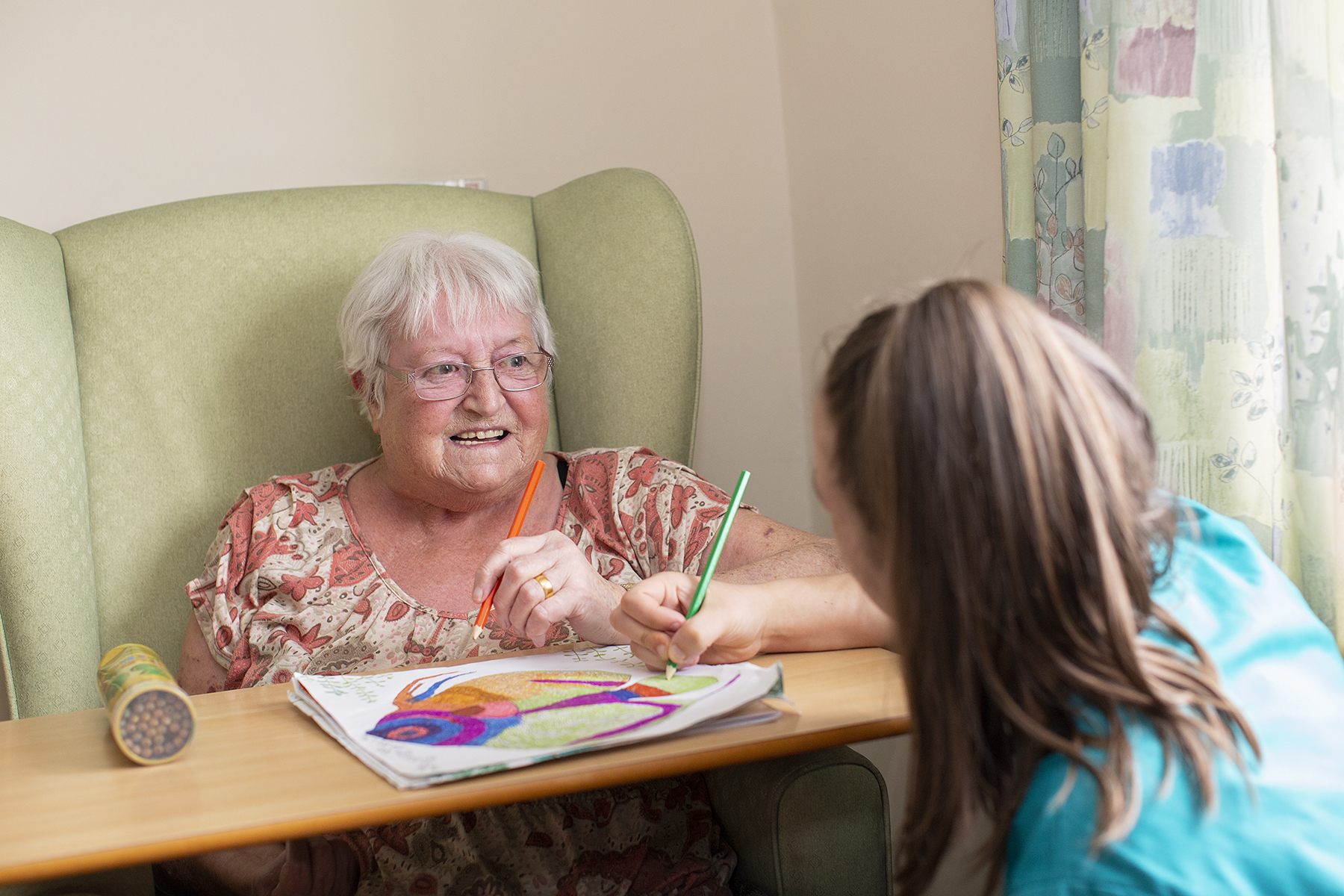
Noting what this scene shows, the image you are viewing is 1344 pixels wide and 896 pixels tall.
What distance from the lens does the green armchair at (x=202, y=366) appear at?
1400 mm

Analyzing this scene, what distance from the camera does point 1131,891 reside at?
524mm

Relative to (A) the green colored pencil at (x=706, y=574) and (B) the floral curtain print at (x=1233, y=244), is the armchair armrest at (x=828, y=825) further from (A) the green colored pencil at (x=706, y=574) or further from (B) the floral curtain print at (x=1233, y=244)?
(B) the floral curtain print at (x=1233, y=244)

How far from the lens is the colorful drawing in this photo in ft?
2.71

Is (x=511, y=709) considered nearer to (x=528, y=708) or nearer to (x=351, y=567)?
(x=528, y=708)

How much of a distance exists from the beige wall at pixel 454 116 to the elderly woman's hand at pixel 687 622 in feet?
2.83

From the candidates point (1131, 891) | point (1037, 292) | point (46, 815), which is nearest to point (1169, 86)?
point (1037, 292)

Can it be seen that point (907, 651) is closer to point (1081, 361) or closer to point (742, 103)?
point (1081, 361)

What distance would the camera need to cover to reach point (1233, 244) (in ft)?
3.20

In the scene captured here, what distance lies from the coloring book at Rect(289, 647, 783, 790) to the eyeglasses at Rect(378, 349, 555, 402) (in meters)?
0.45

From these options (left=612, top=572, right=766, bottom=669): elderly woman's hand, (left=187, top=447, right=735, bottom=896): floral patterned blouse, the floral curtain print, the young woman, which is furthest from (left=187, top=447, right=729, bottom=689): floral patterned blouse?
the young woman

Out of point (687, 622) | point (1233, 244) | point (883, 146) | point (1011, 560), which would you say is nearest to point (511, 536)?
point (687, 622)

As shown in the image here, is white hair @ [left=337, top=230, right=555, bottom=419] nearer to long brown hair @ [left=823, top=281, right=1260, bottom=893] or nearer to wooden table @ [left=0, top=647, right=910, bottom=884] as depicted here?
wooden table @ [left=0, top=647, right=910, bottom=884]

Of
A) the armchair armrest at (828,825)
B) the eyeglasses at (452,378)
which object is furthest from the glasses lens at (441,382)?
the armchair armrest at (828,825)

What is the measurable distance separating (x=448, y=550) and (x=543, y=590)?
0.41 m
